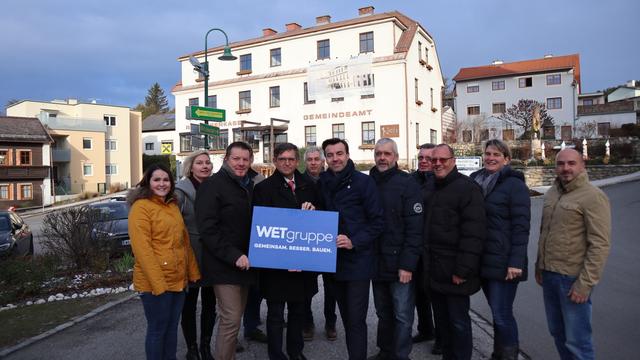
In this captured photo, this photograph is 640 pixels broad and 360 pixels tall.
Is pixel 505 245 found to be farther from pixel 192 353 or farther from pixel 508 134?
pixel 508 134

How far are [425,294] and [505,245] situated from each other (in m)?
1.36

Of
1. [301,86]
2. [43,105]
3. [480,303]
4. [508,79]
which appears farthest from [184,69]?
[480,303]

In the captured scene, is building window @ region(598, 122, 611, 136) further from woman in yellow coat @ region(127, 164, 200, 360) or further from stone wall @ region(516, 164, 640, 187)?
A: woman in yellow coat @ region(127, 164, 200, 360)

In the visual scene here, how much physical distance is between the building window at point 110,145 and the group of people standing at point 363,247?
50227 mm

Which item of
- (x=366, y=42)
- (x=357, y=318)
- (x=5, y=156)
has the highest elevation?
(x=366, y=42)

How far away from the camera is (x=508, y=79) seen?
175ft

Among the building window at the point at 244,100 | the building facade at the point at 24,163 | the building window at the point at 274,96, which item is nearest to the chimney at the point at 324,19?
the building window at the point at 274,96

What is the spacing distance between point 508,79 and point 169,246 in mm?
56131

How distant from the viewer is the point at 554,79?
2004 inches

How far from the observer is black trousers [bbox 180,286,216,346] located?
4.73 m

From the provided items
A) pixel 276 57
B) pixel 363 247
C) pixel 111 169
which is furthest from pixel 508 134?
pixel 363 247

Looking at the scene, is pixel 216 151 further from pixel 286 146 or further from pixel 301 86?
pixel 286 146

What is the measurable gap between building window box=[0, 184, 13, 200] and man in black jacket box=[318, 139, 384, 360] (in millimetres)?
44589

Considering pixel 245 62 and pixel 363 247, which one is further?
pixel 245 62
